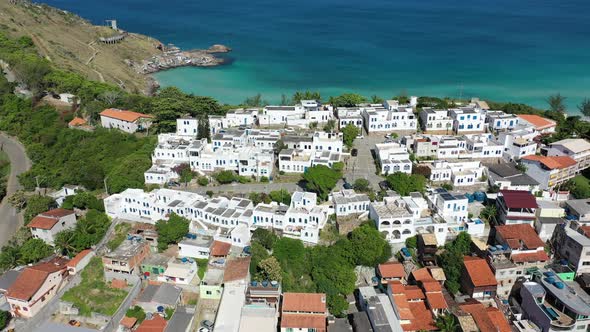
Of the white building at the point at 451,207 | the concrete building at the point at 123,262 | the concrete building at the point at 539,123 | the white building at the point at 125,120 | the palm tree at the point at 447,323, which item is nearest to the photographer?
the palm tree at the point at 447,323

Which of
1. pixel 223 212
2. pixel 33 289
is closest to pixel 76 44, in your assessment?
pixel 223 212

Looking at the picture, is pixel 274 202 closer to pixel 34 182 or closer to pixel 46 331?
pixel 46 331

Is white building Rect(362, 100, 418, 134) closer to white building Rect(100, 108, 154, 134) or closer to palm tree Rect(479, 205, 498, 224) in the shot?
palm tree Rect(479, 205, 498, 224)

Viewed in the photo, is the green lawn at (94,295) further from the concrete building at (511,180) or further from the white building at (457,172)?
the concrete building at (511,180)

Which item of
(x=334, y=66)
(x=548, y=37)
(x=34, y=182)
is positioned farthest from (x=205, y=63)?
(x=548, y=37)

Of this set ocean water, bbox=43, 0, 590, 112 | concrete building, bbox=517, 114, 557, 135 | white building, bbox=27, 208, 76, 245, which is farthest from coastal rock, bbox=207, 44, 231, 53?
white building, bbox=27, 208, 76, 245

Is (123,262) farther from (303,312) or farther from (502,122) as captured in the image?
(502,122)

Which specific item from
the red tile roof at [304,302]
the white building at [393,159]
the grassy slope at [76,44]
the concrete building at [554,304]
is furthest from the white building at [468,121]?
the grassy slope at [76,44]
